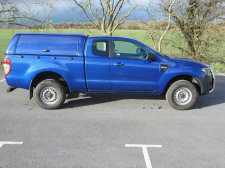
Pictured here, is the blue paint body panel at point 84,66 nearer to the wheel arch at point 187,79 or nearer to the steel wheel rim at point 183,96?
the wheel arch at point 187,79

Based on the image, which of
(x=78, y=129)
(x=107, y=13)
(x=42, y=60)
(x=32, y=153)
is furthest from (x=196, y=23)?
(x=32, y=153)

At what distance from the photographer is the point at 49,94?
9.39 m

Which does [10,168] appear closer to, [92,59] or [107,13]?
[92,59]

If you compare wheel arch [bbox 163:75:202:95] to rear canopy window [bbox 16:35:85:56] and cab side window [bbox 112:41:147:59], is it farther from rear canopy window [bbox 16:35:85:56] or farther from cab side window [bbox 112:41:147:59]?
rear canopy window [bbox 16:35:85:56]

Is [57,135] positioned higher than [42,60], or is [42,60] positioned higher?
Answer: [42,60]

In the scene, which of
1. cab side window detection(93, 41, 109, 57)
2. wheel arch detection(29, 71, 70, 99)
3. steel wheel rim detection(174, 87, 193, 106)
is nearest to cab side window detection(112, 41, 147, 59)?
cab side window detection(93, 41, 109, 57)

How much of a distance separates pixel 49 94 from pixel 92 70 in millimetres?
1100

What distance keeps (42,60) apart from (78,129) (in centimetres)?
218

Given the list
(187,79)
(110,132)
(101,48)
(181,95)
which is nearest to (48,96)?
(101,48)

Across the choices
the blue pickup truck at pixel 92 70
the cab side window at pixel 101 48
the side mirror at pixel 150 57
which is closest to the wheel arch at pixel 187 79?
the blue pickup truck at pixel 92 70

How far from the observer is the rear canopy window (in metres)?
9.30

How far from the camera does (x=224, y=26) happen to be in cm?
1747

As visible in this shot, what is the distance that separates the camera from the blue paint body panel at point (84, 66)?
9273mm

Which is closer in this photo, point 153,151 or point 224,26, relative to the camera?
point 153,151
